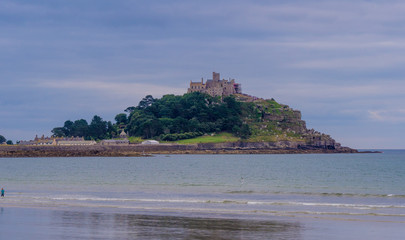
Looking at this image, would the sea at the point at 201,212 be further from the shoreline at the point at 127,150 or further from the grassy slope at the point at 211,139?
the grassy slope at the point at 211,139

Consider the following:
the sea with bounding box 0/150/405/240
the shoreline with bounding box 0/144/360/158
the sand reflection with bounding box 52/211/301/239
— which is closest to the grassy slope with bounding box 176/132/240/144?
the shoreline with bounding box 0/144/360/158

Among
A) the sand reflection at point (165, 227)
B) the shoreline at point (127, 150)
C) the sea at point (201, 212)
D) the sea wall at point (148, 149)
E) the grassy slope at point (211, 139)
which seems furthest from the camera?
the grassy slope at point (211, 139)

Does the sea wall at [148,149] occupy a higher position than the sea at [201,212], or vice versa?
the sea wall at [148,149]

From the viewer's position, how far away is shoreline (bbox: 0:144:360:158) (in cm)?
15725

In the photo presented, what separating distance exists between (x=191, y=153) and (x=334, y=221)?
497 feet

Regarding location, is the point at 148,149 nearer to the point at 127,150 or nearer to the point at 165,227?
the point at 127,150

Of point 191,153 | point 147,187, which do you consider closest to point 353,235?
point 147,187

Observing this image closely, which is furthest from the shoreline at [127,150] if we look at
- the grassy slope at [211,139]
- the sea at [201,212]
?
the sea at [201,212]

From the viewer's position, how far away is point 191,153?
179m

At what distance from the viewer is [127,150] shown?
174 m

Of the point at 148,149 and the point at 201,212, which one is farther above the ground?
the point at 148,149

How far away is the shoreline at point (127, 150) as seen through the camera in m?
157

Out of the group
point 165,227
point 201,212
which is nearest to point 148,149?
point 201,212

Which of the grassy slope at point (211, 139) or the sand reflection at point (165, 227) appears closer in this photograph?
the sand reflection at point (165, 227)
